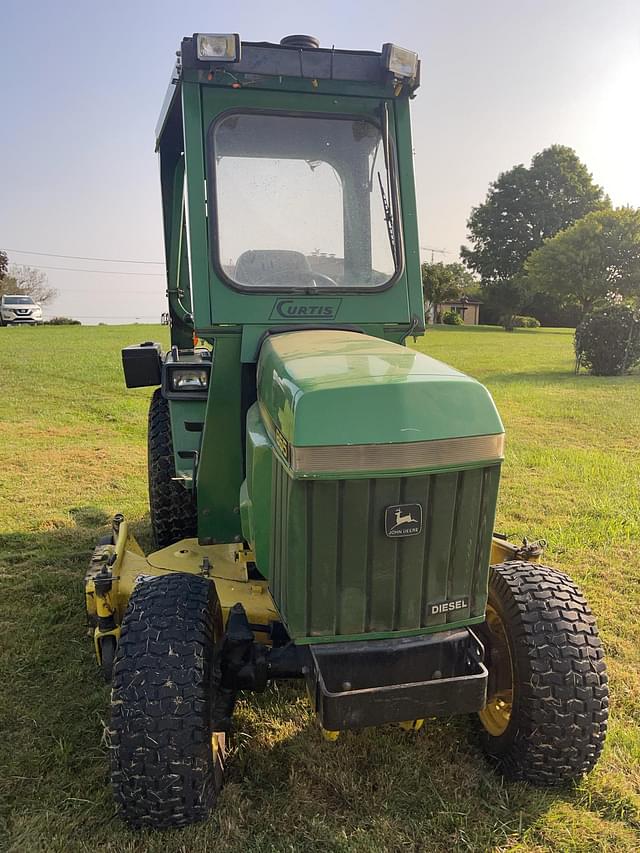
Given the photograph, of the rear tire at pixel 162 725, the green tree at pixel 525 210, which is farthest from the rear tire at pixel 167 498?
Answer: the green tree at pixel 525 210

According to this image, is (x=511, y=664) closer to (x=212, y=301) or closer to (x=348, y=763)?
(x=348, y=763)

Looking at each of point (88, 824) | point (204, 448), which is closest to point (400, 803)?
point (88, 824)

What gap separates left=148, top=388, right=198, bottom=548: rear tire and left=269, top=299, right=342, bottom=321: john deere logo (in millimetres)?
1535

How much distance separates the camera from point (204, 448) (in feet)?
10.8

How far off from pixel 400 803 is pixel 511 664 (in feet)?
2.24

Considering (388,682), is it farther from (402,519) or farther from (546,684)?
(546,684)

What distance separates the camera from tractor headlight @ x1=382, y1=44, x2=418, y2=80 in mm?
2961

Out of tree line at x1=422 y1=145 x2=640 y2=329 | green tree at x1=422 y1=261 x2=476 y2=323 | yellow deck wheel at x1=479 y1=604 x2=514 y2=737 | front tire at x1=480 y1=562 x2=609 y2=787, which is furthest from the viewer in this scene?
tree line at x1=422 y1=145 x2=640 y2=329

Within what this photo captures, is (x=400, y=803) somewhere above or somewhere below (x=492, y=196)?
below

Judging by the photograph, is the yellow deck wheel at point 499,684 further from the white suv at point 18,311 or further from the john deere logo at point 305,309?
the white suv at point 18,311

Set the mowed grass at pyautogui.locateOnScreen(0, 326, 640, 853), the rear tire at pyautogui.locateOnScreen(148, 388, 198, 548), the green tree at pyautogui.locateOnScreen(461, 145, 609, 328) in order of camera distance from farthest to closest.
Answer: the green tree at pyautogui.locateOnScreen(461, 145, 609, 328) < the rear tire at pyautogui.locateOnScreen(148, 388, 198, 548) < the mowed grass at pyautogui.locateOnScreen(0, 326, 640, 853)

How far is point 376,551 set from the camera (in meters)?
2.16

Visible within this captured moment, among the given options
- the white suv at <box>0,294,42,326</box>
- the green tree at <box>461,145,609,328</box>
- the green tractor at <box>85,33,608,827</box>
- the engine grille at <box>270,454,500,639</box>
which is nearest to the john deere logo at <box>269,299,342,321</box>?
the green tractor at <box>85,33,608,827</box>

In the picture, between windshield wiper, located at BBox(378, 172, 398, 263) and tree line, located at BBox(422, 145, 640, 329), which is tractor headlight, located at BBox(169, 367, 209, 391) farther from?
tree line, located at BBox(422, 145, 640, 329)
